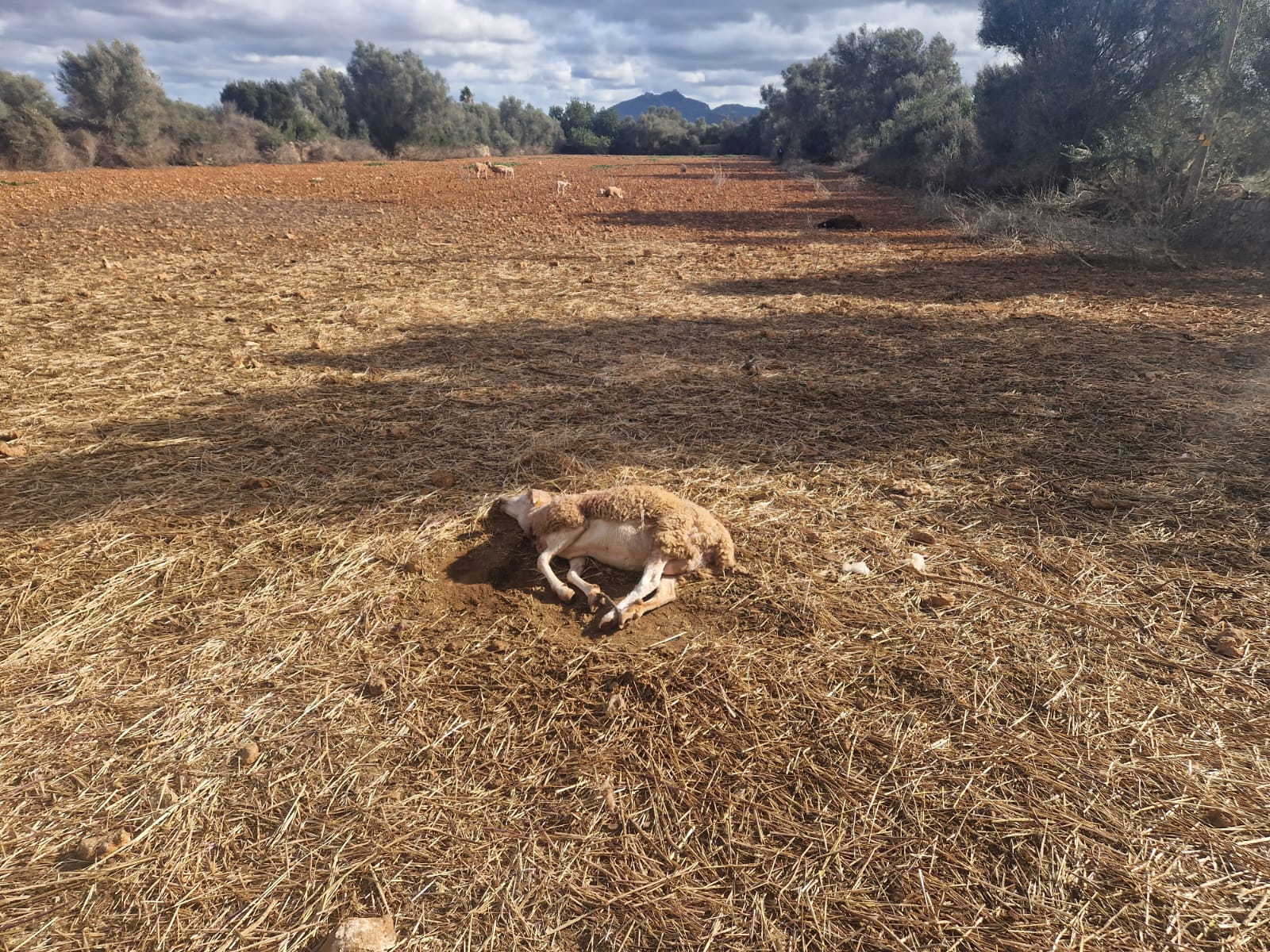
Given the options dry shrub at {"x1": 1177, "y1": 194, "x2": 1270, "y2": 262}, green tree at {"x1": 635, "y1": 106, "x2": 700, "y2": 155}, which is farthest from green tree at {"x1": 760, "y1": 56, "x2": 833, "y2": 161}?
dry shrub at {"x1": 1177, "y1": 194, "x2": 1270, "y2": 262}

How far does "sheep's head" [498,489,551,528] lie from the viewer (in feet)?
11.2

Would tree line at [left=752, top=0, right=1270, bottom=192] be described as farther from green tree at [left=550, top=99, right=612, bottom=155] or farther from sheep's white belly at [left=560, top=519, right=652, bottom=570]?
green tree at [left=550, top=99, right=612, bottom=155]

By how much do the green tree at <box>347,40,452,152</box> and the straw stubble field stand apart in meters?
47.7

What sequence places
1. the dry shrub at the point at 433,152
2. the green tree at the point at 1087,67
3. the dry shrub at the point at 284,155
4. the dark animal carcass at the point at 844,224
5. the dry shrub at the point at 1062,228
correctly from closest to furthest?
1. the dry shrub at the point at 1062,228
2. the green tree at the point at 1087,67
3. the dark animal carcass at the point at 844,224
4. the dry shrub at the point at 284,155
5. the dry shrub at the point at 433,152

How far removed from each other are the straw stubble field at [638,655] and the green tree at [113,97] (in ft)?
101

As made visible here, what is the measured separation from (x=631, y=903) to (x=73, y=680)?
7.57 feet

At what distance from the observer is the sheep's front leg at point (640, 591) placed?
2859mm

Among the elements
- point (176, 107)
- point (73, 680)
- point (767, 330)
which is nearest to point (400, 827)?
point (73, 680)

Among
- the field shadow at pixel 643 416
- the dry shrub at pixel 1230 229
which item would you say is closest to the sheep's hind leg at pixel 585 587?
the field shadow at pixel 643 416

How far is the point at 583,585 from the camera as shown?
3.06 m

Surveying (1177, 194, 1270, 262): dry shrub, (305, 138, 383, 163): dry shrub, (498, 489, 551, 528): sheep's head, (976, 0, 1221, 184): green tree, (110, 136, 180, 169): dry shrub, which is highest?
(976, 0, 1221, 184): green tree

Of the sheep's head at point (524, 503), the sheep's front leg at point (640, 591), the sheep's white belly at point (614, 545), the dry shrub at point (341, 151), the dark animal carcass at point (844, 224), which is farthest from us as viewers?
the dry shrub at point (341, 151)

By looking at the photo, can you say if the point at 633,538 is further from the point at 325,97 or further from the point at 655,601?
the point at 325,97

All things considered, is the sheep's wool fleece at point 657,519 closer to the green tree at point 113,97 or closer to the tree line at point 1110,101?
the tree line at point 1110,101
